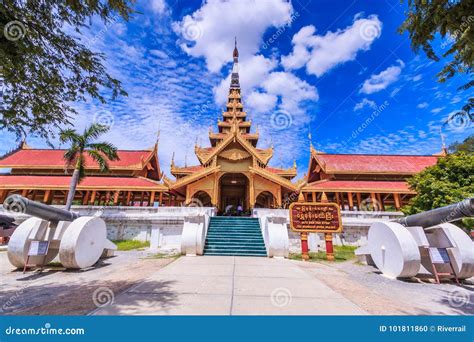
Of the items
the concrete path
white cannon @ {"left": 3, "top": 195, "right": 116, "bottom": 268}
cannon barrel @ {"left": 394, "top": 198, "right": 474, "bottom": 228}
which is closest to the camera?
the concrete path

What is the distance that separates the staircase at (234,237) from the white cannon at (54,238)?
4387 mm

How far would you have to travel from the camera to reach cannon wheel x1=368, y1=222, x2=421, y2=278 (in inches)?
227

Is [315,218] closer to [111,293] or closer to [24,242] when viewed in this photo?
[111,293]

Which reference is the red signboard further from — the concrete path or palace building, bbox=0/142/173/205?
palace building, bbox=0/142/173/205

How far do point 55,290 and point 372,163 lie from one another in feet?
79.3

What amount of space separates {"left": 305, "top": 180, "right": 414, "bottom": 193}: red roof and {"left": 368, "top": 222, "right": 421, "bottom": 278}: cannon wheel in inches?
445

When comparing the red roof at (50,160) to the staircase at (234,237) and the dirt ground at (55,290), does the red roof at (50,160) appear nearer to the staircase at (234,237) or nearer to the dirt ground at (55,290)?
the staircase at (234,237)

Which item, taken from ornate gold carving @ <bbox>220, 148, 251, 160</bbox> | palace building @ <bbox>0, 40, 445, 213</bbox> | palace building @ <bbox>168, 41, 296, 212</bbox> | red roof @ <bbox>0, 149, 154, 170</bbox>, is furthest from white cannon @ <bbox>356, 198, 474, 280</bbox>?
red roof @ <bbox>0, 149, 154, 170</bbox>

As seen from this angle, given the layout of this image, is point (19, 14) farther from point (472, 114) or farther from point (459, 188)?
point (459, 188)

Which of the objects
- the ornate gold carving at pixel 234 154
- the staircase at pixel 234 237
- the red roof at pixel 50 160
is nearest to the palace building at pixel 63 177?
the red roof at pixel 50 160

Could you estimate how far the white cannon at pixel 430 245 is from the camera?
575 centimetres

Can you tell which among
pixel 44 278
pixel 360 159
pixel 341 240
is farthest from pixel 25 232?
pixel 360 159

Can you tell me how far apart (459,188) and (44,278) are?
Answer: 60.1ft

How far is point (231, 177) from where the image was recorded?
67.7ft
